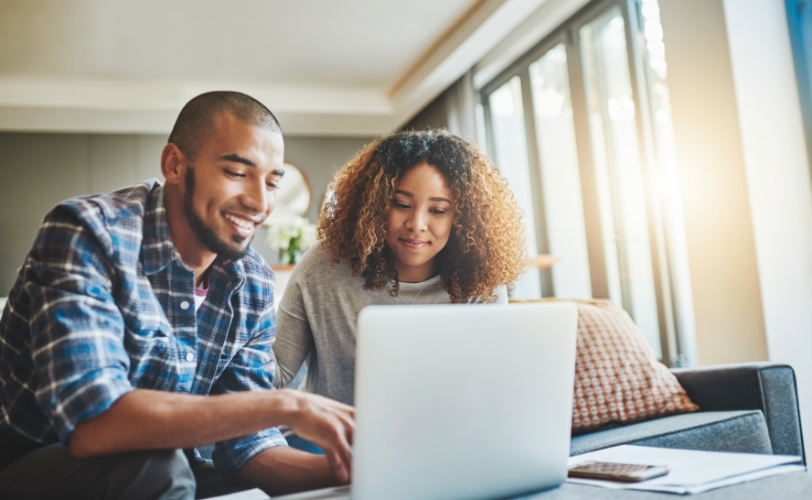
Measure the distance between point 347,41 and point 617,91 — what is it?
74.2 inches

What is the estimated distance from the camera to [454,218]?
64.0 inches

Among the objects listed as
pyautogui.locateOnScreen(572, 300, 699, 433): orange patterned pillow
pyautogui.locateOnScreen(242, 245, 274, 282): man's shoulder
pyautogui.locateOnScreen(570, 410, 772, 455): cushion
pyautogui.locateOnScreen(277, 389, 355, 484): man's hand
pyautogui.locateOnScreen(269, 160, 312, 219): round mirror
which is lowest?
pyautogui.locateOnScreen(570, 410, 772, 455): cushion

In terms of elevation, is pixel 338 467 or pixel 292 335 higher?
pixel 292 335

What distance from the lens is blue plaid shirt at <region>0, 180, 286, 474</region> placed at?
84 centimetres

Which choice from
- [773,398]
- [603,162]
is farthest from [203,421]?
[603,162]

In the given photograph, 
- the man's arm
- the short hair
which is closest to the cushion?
the man's arm

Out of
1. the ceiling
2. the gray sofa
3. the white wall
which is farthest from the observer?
the ceiling

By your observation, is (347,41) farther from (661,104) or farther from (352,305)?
(352,305)

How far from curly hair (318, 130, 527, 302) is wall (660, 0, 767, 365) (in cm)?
113

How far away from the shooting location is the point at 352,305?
1.54 m

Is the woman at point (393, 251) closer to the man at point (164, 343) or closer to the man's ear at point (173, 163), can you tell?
the man at point (164, 343)

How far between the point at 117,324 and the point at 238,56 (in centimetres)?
407

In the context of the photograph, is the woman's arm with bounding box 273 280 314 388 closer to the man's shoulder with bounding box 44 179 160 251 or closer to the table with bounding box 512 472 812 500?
the man's shoulder with bounding box 44 179 160 251

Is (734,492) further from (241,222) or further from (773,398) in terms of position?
(773,398)
